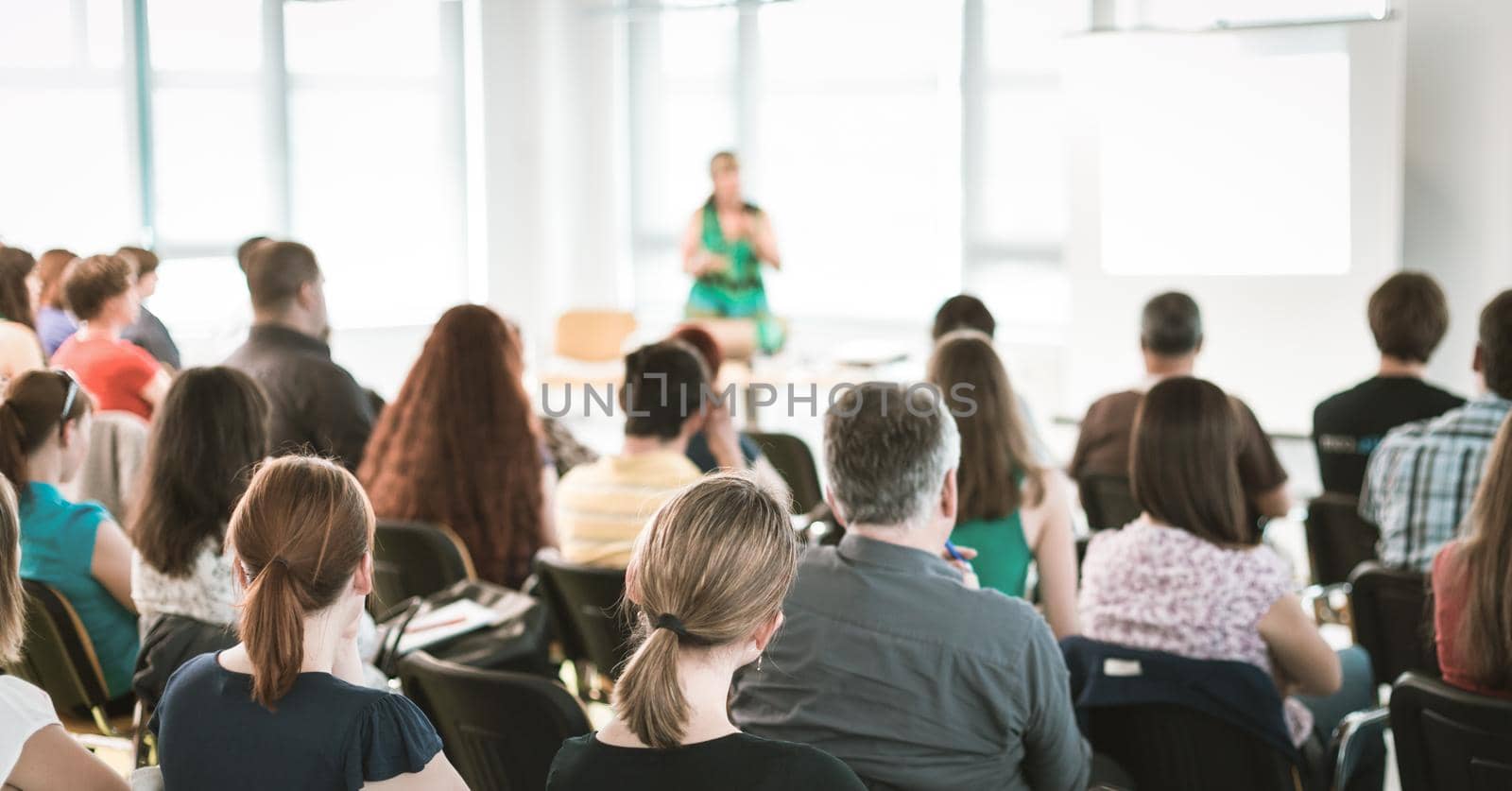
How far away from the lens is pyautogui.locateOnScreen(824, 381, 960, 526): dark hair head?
2.07 meters

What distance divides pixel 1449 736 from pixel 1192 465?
0.60 meters

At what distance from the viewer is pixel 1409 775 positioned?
7.15ft

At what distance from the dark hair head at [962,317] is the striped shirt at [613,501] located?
1464mm

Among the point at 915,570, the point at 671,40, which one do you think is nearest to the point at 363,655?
the point at 915,570

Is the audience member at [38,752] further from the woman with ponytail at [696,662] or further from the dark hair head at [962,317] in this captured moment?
the dark hair head at [962,317]

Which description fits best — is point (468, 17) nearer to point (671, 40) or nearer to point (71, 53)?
point (671, 40)

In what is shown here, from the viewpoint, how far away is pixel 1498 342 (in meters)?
3.26

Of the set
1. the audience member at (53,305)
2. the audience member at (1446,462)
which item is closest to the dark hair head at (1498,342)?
the audience member at (1446,462)

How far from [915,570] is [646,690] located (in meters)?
0.63

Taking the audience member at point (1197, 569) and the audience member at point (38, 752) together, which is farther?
→ the audience member at point (1197, 569)

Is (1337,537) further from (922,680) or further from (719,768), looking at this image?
(719,768)

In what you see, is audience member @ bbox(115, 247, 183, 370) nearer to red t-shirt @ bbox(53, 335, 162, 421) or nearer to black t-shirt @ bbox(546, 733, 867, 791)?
red t-shirt @ bbox(53, 335, 162, 421)

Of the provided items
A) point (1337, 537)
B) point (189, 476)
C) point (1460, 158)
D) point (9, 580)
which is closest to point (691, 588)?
point (9, 580)

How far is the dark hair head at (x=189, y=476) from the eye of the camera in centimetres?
252
